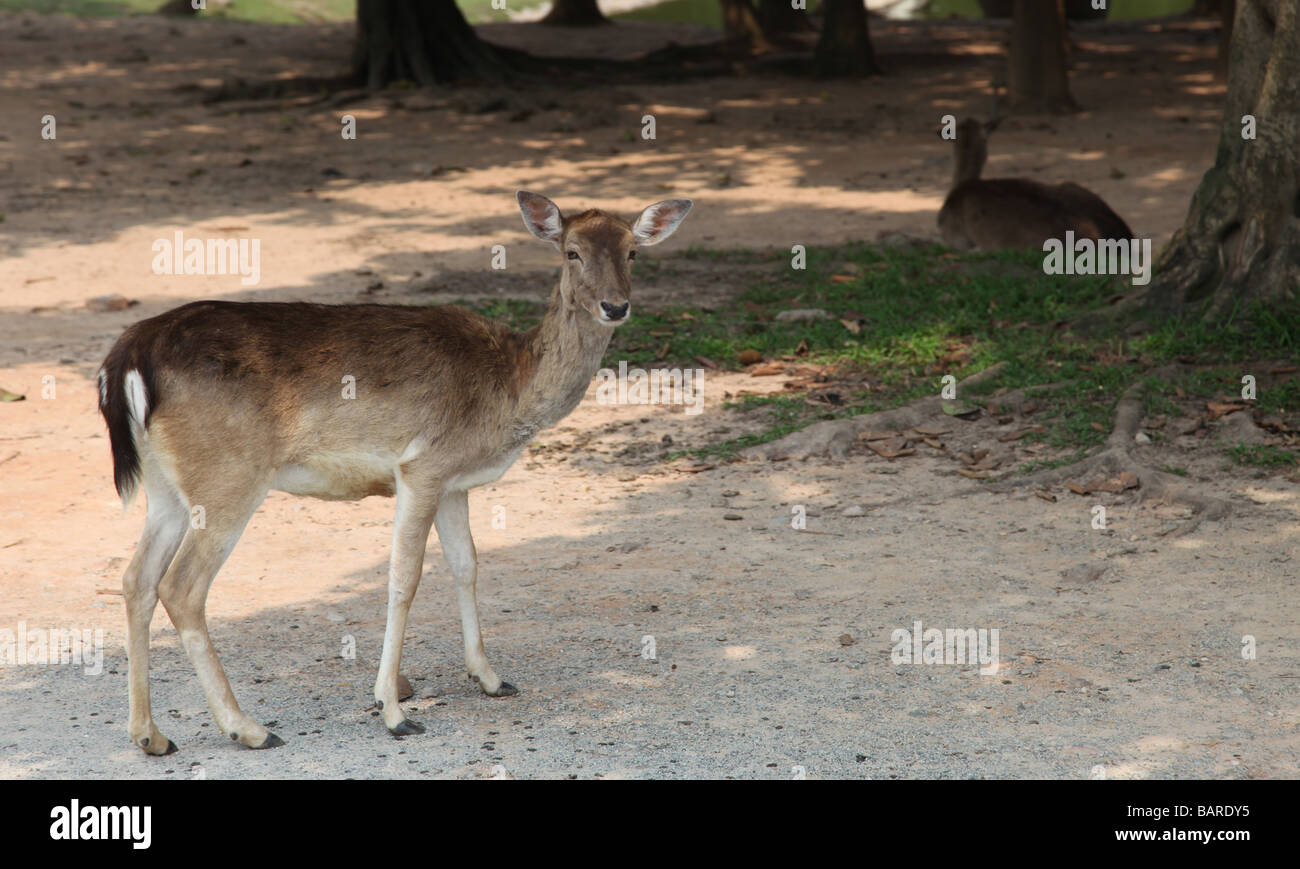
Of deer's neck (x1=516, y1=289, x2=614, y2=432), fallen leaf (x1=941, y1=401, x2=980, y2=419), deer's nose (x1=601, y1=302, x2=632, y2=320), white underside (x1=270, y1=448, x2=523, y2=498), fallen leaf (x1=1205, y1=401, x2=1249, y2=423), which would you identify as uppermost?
deer's nose (x1=601, y1=302, x2=632, y2=320)

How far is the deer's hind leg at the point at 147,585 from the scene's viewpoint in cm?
515

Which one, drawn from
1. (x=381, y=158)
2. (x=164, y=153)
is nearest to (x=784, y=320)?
(x=381, y=158)

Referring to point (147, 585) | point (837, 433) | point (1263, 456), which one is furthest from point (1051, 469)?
point (147, 585)

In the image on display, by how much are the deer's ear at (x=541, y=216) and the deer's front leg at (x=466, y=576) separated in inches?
43.5

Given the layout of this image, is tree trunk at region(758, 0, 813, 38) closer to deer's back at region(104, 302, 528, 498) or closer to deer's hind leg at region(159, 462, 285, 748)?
deer's back at region(104, 302, 528, 498)

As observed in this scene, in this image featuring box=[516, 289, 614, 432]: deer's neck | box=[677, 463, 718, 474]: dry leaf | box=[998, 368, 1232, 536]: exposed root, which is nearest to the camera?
box=[516, 289, 614, 432]: deer's neck

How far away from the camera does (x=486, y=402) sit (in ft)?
18.5

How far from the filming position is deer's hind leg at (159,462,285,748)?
203 inches

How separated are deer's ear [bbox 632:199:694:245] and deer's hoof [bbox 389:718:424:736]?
2074 mm

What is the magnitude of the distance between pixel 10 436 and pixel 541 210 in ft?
16.4

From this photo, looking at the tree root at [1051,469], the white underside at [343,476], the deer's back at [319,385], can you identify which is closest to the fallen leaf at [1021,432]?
the tree root at [1051,469]

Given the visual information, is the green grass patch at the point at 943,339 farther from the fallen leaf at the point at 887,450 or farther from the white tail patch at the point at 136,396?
the white tail patch at the point at 136,396

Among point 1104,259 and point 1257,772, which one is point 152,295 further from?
point 1257,772

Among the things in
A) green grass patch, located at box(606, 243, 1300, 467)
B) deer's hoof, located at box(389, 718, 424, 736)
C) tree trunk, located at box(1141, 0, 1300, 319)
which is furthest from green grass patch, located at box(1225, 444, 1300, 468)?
deer's hoof, located at box(389, 718, 424, 736)
